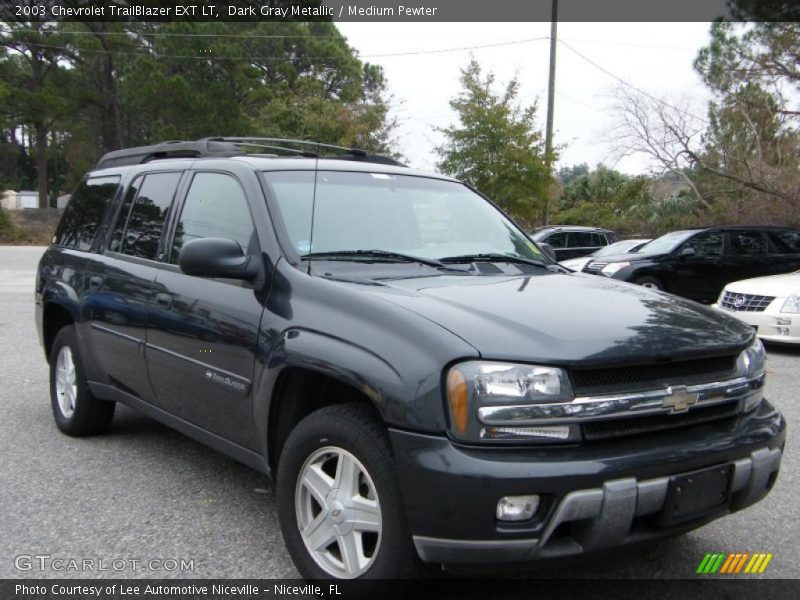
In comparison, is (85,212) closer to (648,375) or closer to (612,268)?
(648,375)

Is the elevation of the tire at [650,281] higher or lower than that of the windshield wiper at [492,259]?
lower

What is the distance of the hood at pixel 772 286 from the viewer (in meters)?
8.92

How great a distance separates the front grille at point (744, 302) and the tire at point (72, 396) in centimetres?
739

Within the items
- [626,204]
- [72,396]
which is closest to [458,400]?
[72,396]

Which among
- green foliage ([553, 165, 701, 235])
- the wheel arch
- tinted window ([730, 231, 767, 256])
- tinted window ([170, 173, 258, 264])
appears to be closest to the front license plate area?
the wheel arch

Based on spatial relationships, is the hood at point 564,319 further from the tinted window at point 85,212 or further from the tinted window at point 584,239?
the tinted window at point 584,239

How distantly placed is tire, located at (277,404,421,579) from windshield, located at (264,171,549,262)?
0.92m

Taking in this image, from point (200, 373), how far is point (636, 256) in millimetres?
10845

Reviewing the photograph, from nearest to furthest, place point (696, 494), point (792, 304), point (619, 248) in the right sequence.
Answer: point (696, 494) → point (792, 304) → point (619, 248)

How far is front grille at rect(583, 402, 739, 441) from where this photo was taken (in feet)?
8.35

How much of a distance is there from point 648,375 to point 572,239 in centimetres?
1648

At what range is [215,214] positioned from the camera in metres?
3.87

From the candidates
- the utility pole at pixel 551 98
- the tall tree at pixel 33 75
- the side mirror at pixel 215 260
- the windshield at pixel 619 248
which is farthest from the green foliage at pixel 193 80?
the side mirror at pixel 215 260

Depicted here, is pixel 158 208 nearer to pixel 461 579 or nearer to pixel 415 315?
pixel 415 315
